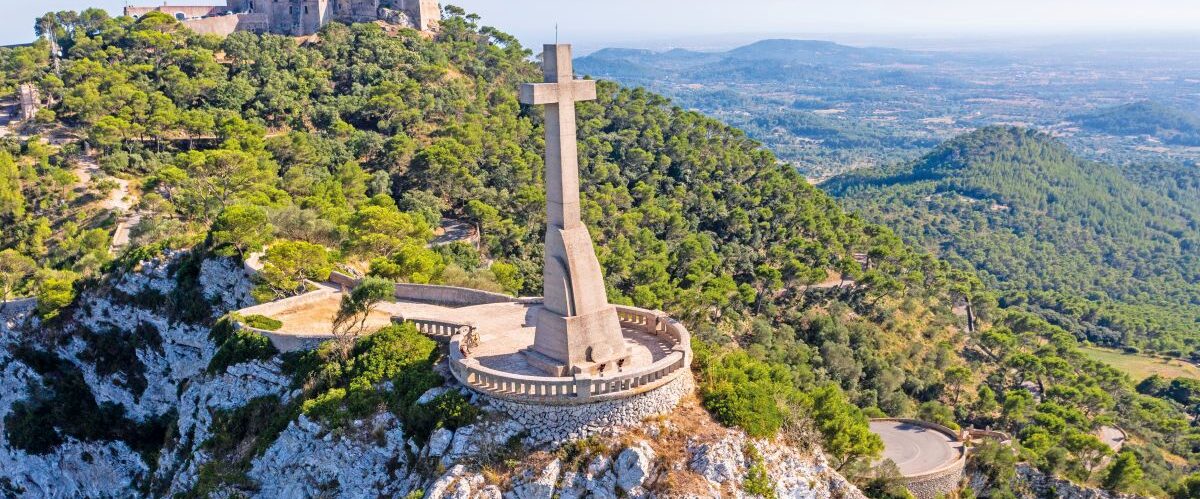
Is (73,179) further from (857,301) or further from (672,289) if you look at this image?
(857,301)

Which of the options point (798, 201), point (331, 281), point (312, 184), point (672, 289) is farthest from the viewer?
point (798, 201)

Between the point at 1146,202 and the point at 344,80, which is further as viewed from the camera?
the point at 1146,202

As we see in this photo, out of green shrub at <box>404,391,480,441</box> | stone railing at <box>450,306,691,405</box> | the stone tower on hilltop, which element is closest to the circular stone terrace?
stone railing at <box>450,306,691,405</box>

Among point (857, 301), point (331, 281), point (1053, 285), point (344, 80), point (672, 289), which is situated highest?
point (344, 80)

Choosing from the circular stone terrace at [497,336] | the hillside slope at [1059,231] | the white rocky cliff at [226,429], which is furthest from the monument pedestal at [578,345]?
the hillside slope at [1059,231]

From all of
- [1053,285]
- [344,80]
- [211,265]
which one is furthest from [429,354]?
[1053,285]

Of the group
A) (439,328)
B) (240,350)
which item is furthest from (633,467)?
(240,350)

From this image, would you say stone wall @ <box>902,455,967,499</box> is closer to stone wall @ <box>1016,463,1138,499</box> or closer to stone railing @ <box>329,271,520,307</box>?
stone wall @ <box>1016,463,1138,499</box>
